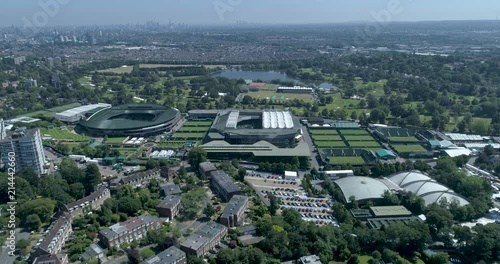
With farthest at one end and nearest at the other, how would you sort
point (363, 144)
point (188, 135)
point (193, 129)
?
point (193, 129)
point (188, 135)
point (363, 144)

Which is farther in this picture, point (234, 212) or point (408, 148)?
point (408, 148)

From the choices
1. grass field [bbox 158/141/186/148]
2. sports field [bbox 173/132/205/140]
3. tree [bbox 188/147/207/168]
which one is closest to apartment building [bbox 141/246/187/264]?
tree [bbox 188/147/207/168]

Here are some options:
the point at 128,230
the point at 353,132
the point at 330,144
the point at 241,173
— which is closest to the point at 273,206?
the point at 241,173

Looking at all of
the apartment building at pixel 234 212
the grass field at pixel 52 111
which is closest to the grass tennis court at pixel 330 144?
the apartment building at pixel 234 212

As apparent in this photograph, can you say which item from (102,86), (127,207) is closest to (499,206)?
(127,207)

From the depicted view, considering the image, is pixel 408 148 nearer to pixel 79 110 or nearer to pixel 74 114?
pixel 74 114

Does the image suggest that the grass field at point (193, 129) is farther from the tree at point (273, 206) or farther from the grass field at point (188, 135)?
the tree at point (273, 206)
